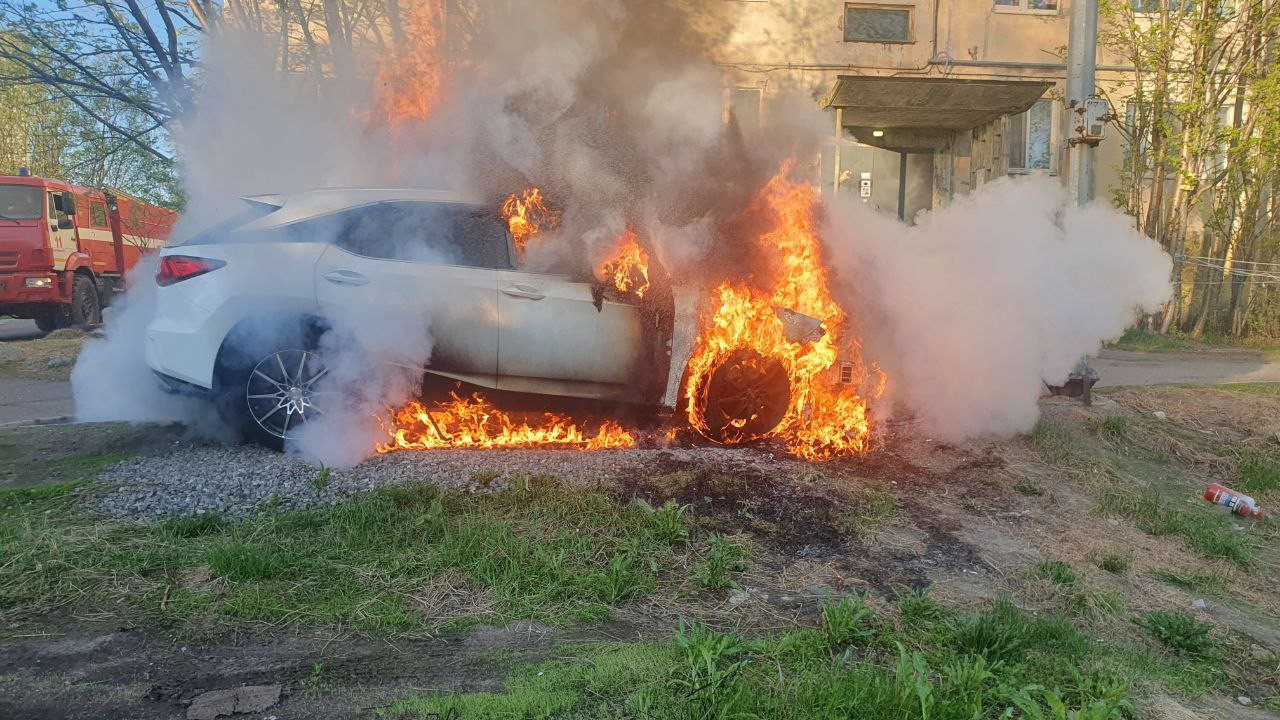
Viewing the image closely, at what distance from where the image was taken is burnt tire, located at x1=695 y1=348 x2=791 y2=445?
5.42 meters

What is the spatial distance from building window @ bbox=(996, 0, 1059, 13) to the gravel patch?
16.1 meters

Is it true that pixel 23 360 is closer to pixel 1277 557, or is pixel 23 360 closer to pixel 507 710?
pixel 507 710

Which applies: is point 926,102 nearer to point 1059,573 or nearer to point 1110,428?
point 1110,428

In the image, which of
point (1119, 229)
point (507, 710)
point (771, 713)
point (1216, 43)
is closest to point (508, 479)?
point (507, 710)

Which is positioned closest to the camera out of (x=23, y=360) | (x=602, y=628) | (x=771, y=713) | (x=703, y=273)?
(x=771, y=713)

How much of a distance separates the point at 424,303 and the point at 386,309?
258 millimetres

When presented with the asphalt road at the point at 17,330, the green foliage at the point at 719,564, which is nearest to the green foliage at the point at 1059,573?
the green foliage at the point at 719,564

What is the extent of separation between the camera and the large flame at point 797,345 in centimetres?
542

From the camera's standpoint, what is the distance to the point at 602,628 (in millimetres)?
3154

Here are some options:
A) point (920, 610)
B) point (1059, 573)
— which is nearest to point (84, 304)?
point (920, 610)

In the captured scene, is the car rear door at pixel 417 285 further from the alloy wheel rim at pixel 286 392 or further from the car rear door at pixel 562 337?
the alloy wheel rim at pixel 286 392

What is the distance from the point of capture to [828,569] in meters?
3.75

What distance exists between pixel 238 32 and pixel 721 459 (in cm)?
805

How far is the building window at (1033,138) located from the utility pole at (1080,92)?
10.4 meters
